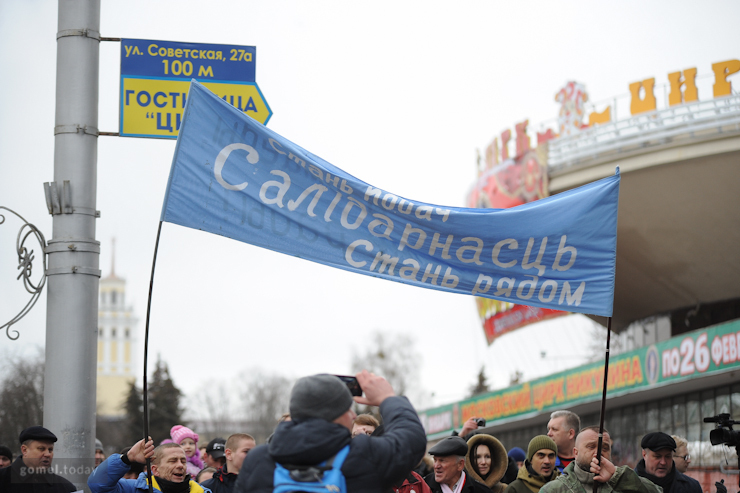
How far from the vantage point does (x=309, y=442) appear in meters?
3.55

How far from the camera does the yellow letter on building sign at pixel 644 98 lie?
94.2 feet

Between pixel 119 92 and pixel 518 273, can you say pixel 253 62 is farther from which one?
pixel 518 273

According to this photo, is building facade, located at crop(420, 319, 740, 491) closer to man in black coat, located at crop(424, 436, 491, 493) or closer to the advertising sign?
the advertising sign

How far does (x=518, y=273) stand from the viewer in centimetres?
557

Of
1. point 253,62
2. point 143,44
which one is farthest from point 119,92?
point 253,62

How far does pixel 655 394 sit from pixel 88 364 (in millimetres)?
26705

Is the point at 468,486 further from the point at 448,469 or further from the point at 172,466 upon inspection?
the point at 172,466

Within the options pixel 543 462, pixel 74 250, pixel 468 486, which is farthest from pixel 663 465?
pixel 74 250

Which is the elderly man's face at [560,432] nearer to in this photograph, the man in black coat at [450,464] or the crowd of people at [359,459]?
the crowd of people at [359,459]

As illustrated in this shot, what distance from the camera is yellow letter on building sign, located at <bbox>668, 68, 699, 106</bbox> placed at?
92.0 ft

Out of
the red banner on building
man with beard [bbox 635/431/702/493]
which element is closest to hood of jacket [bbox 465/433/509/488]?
man with beard [bbox 635/431/702/493]

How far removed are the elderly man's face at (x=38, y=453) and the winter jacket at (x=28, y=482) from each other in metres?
0.08

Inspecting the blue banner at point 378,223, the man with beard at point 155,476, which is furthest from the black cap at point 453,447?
the man with beard at point 155,476

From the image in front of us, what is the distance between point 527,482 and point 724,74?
23707mm
